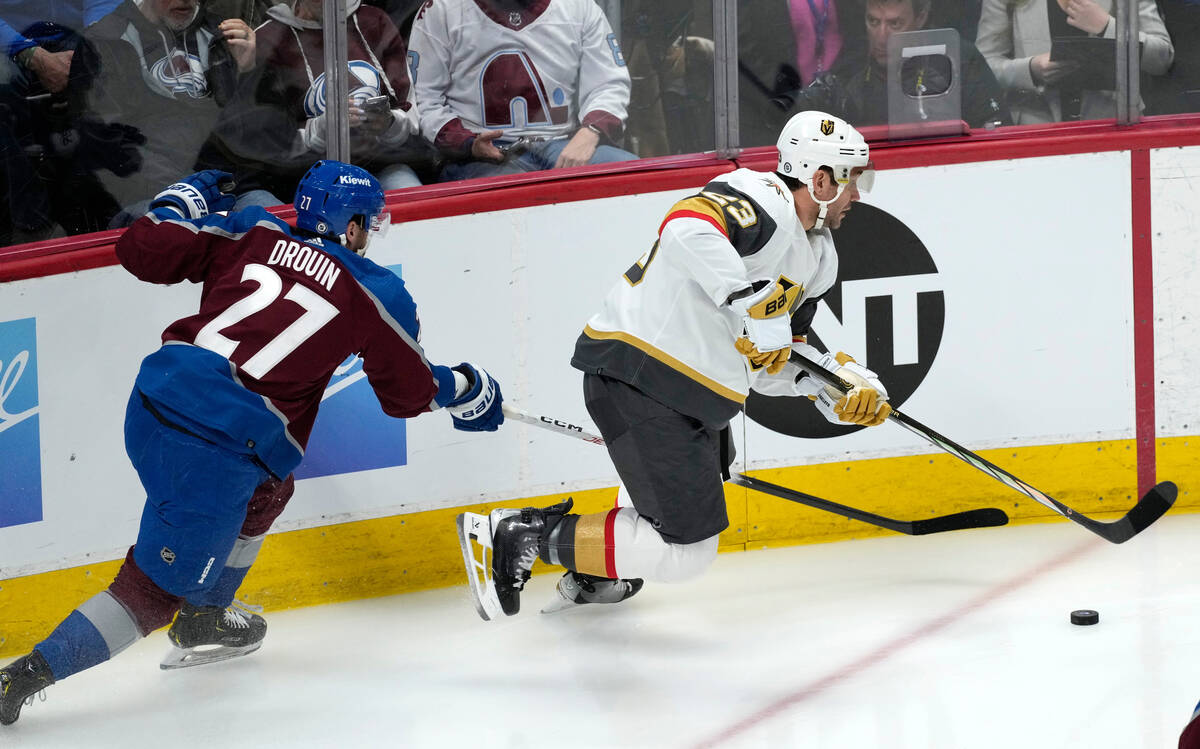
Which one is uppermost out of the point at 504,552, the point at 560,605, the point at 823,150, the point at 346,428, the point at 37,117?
the point at 37,117

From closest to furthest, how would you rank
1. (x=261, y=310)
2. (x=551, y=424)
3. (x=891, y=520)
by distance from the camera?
(x=261, y=310) → (x=551, y=424) → (x=891, y=520)

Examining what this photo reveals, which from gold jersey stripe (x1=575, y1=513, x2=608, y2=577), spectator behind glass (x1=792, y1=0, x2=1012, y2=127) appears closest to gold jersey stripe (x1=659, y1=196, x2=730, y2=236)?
gold jersey stripe (x1=575, y1=513, x2=608, y2=577)

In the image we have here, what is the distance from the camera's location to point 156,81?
3299mm

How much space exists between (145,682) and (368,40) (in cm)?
168

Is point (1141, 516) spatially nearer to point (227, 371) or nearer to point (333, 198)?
point (333, 198)

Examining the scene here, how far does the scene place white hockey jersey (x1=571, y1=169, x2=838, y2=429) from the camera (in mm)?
2830

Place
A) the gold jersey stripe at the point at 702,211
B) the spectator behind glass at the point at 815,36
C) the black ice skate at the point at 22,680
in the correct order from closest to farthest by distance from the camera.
Answer: 1. the black ice skate at the point at 22,680
2. the gold jersey stripe at the point at 702,211
3. the spectator behind glass at the point at 815,36

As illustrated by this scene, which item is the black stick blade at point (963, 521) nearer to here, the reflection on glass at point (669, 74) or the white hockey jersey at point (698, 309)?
the white hockey jersey at point (698, 309)

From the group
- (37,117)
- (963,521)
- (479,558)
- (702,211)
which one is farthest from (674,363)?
(37,117)

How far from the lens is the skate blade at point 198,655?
122 inches

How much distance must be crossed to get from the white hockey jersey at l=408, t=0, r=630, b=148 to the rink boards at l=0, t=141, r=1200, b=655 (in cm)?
28

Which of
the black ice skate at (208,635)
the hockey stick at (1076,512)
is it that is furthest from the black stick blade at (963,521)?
the black ice skate at (208,635)

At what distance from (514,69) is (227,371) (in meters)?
1.31

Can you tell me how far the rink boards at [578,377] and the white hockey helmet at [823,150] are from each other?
27.7 inches
